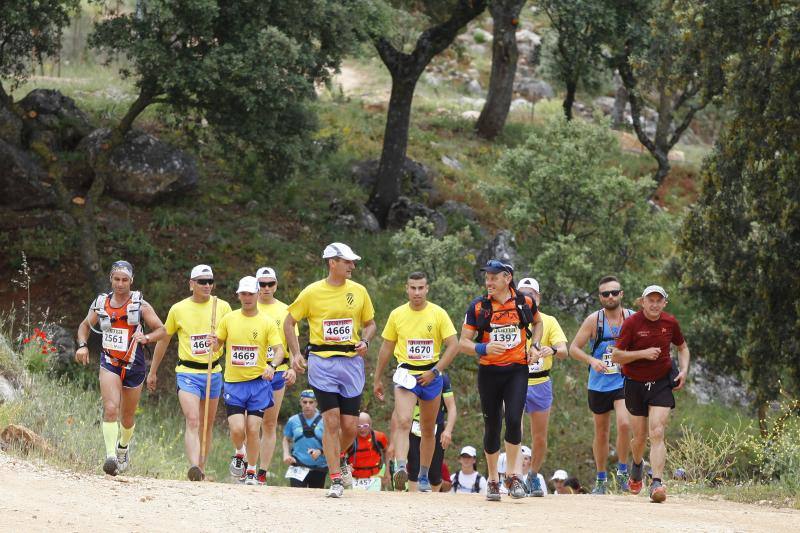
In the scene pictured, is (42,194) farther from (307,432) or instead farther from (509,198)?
(307,432)

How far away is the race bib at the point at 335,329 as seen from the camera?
40.4 ft

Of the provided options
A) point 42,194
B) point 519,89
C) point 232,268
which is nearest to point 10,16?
point 42,194

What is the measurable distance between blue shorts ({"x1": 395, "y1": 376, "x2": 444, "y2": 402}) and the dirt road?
123 cm

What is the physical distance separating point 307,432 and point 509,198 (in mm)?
11752

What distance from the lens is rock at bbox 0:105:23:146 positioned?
27.6m

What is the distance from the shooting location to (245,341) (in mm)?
13523

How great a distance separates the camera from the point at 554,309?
26109mm

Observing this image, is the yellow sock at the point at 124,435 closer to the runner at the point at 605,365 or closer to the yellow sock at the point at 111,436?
the yellow sock at the point at 111,436

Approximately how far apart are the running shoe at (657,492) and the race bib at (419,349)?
2639 mm

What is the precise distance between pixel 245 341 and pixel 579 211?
13.7 metres

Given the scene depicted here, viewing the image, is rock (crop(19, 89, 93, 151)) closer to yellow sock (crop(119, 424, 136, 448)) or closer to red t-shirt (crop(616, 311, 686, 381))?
yellow sock (crop(119, 424, 136, 448))

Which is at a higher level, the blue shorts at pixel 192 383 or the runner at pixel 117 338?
the runner at pixel 117 338

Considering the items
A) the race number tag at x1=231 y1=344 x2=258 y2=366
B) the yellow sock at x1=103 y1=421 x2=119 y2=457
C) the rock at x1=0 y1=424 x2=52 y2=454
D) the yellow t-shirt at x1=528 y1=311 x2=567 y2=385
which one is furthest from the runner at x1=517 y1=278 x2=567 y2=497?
the rock at x1=0 y1=424 x2=52 y2=454

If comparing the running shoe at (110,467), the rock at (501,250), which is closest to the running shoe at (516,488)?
the running shoe at (110,467)
